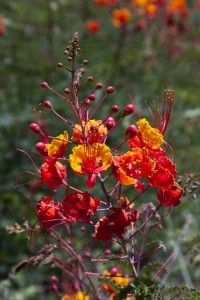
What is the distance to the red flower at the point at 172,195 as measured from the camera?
1535mm

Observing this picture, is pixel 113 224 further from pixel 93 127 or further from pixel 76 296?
pixel 76 296

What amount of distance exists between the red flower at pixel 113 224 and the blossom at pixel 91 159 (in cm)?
11

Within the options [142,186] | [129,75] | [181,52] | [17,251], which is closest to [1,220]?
[17,251]

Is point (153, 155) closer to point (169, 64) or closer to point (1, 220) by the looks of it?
point (1, 220)

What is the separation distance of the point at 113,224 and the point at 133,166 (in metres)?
0.16

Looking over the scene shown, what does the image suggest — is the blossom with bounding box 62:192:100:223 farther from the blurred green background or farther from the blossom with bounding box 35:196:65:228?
the blurred green background

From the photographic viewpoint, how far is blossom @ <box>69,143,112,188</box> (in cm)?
150

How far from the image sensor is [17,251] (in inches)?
153

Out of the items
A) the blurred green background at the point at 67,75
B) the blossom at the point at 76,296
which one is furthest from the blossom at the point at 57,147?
the blurred green background at the point at 67,75

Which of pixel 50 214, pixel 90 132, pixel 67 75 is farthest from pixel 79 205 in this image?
pixel 67 75

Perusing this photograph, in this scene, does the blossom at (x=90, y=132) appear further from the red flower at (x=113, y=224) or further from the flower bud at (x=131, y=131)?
the red flower at (x=113, y=224)

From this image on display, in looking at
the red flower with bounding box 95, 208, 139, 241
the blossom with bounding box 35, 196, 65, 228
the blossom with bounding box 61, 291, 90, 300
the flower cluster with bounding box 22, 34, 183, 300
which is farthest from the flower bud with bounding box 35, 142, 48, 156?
the blossom with bounding box 61, 291, 90, 300

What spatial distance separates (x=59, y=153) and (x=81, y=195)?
0.46 ft

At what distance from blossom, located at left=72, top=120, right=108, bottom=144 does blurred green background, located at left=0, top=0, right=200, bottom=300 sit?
2.08m
